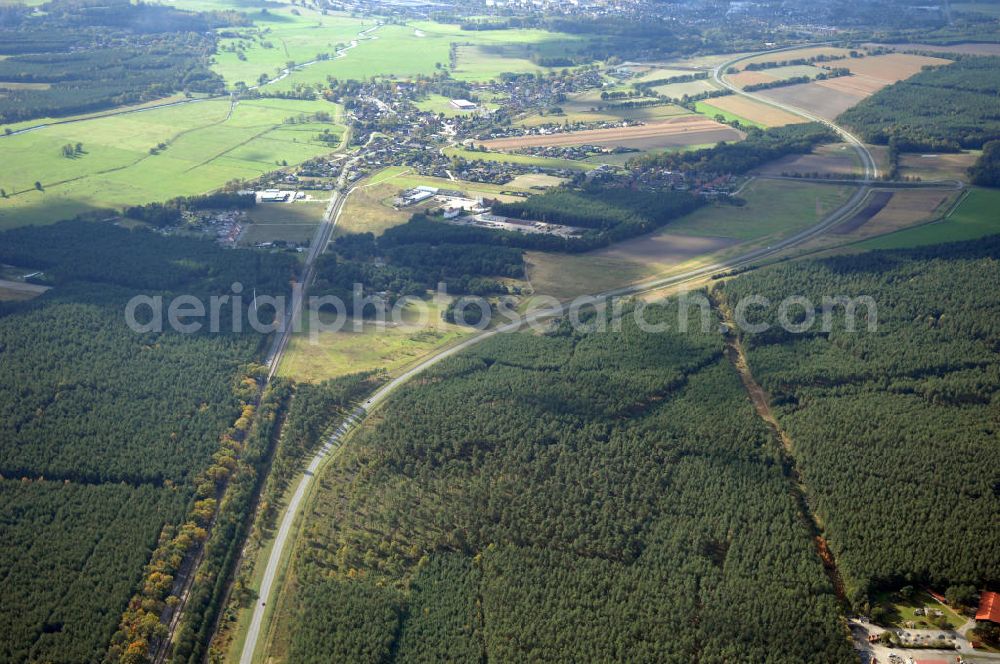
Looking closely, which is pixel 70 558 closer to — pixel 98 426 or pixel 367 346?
pixel 98 426

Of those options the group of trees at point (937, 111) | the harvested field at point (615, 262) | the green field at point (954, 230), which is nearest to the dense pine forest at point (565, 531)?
the harvested field at point (615, 262)

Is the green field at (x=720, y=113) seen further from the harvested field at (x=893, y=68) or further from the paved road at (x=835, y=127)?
the harvested field at (x=893, y=68)

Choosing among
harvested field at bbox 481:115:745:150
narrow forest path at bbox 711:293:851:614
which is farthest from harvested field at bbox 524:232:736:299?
harvested field at bbox 481:115:745:150

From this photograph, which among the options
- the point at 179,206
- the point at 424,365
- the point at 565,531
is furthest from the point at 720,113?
the point at 565,531

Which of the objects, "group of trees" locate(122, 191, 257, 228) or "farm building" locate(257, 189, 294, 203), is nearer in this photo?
"group of trees" locate(122, 191, 257, 228)

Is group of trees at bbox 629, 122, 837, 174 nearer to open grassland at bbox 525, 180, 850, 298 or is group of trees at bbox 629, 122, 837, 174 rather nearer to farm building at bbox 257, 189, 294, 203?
open grassland at bbox 525, 180, 850, 298

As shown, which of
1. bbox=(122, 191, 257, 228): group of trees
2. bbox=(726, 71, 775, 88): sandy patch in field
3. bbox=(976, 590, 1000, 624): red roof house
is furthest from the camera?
bbox=(726, 71, 775, 88): sandy patch in field

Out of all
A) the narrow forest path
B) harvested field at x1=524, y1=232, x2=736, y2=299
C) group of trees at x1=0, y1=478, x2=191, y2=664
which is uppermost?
harvested field at x1=524, y1=232, x2=736, y2=299

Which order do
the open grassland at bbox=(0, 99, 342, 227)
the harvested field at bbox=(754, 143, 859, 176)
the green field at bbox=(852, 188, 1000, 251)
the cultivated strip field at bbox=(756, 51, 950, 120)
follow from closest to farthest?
the green field at bbox=(852, 188, 1000, 251), the open grassland at bbox=(0, 99, 342, 227), the harvested field at bbox=(754, 143, 859, 176), the cultivated strip field at bbox=(756, 51, 950, 120)
